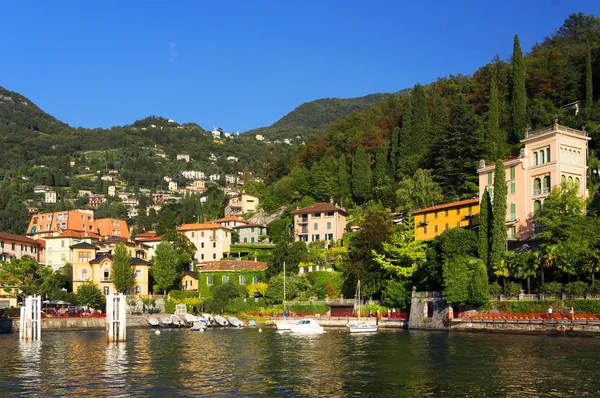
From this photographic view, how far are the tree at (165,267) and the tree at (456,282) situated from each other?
138 ft

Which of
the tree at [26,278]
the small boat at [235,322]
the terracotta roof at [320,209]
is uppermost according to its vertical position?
the terracotta roof at [320,209]

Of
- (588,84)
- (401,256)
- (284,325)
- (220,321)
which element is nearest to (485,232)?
(401,256)

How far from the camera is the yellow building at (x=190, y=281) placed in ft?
321

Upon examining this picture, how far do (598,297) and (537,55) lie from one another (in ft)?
229

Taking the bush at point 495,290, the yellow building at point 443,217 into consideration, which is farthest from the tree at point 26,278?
the bush at point 495,290

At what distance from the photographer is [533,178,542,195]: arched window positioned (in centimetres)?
7456

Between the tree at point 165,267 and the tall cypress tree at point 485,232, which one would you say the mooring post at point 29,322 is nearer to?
the tree at point 165,267

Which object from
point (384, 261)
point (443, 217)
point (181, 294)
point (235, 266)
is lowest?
point (181, 294)

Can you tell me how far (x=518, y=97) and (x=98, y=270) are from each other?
60397mm

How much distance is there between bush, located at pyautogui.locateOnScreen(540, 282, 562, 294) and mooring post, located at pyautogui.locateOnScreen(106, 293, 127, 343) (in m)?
34.7

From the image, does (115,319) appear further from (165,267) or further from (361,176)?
(361,176)

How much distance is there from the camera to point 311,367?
4094 cm

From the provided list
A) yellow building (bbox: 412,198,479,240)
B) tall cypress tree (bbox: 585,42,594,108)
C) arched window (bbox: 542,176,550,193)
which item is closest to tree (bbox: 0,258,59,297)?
yellow building (bbox: 412,198,479,240)

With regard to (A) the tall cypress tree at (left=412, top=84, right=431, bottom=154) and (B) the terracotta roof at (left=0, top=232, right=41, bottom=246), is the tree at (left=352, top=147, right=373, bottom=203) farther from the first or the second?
(B) the terracotta roof at (left=0, top=232, right=41, bottom=246)
